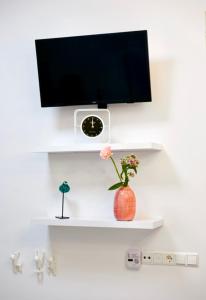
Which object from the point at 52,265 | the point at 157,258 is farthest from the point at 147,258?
the point at 52,265

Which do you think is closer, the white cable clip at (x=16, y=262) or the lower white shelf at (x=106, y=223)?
the lower white shelf at (x=106, y=223)

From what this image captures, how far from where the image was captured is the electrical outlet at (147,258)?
2.63 meters

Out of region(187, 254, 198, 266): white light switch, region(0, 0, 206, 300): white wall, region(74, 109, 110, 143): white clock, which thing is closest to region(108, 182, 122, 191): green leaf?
region(0, 0, 206, 300): white wall

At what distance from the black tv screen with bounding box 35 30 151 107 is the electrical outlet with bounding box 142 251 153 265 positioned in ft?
2.90

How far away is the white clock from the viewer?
2.65 metres

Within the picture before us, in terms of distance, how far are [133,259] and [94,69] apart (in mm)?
1132

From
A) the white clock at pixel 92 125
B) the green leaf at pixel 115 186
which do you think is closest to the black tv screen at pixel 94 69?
the white clock at pixel 92 125

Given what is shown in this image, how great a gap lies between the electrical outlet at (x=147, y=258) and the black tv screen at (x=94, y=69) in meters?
0.89

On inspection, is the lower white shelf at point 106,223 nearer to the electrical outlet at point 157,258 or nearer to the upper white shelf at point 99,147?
the electrical outlet at point 157,258

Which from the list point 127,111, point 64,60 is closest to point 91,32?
point 64,60

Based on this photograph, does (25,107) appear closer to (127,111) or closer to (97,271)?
(127,111)

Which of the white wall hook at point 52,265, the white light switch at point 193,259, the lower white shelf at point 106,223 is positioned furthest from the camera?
the white wall hook at point 52,265

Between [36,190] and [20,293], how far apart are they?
25.9 inches

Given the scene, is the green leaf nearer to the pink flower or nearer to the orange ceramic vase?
the orange ceramic vase
